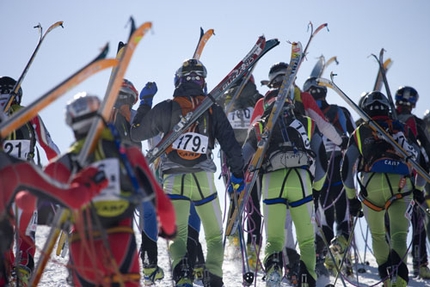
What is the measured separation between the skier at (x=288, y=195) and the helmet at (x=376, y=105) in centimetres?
111

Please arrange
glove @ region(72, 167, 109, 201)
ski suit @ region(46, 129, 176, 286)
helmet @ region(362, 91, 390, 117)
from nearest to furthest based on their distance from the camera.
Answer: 1. glove @ region(72, 167, 109, 201)
2. ski suit @ region(46, 129, 176, 286)
3. helmet @ region(362, 91, 390, 117)

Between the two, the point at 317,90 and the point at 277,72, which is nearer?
the point at 277,72

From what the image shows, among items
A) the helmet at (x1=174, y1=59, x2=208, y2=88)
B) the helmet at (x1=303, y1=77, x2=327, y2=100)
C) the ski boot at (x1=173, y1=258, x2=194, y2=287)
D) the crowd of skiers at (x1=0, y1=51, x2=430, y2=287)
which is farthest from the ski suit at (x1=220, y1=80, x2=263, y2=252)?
the ski boot at (x1=173, y1=258, x2=194, y2=287)

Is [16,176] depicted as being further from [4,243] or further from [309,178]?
[309,178]

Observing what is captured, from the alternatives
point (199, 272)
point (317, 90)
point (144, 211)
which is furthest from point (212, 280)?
point (317, 90)

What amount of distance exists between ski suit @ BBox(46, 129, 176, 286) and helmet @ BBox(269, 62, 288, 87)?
15.0 feet

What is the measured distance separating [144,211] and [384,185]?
9.75 feet

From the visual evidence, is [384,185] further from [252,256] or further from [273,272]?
[252,256]

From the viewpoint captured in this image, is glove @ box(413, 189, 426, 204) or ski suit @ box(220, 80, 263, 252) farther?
ski suit @ box(220, 80, 263, 252)

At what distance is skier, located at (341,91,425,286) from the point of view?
377 inches

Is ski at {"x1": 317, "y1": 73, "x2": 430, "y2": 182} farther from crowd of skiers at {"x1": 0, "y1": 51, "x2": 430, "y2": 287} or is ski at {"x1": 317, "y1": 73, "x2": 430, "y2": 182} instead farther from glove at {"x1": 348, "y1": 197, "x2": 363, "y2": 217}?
glove at {"x1": 348, "y1": 197, "x2": 363, "y2": 217}

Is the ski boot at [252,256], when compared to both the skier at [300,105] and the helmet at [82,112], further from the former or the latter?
the helmet at [82,112]

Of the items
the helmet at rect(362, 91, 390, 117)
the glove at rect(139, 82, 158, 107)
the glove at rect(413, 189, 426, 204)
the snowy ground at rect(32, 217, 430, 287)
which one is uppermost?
the glove at rect(139, 82, 158, 107)

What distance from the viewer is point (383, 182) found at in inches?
387
